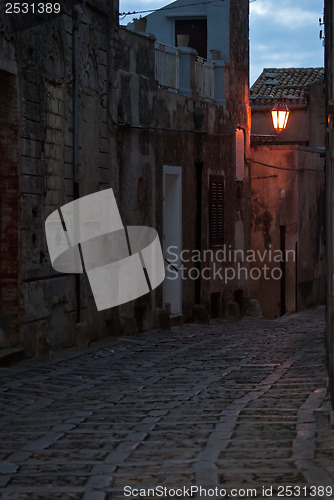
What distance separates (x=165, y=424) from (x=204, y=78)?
13.9 meters

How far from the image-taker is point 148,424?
27.5 ft

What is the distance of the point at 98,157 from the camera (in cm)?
1579

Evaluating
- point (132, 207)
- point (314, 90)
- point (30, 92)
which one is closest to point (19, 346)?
point (30, 92)

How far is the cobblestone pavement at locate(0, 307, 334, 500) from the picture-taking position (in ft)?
20.2

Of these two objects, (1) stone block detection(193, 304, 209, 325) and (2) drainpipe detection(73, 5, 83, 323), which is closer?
(2) drainpipe detection(73, 5, 83, 323)

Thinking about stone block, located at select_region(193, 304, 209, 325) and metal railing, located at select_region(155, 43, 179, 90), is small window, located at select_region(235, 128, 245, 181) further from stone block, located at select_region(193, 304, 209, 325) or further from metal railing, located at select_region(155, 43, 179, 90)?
stone block, located at select_region(193, 304, 209, 325)

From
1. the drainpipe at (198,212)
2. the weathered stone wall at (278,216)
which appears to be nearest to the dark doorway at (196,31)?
the weathered stone wall at (278,216)

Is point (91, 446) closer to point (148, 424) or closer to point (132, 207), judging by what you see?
point (148, 424)

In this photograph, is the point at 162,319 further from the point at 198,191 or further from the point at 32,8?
the point at 32,8

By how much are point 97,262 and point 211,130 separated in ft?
20.4

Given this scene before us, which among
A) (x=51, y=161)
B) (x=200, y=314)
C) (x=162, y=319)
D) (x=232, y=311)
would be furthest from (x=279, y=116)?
(x=51, y=161)

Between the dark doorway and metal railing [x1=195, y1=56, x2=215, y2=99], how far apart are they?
2.01m

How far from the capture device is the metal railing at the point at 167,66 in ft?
62.5

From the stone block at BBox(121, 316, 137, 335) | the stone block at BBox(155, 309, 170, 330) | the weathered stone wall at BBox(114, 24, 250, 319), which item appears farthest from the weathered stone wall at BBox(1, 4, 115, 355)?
the stone block at BBox(155, 309, 170, 330)
